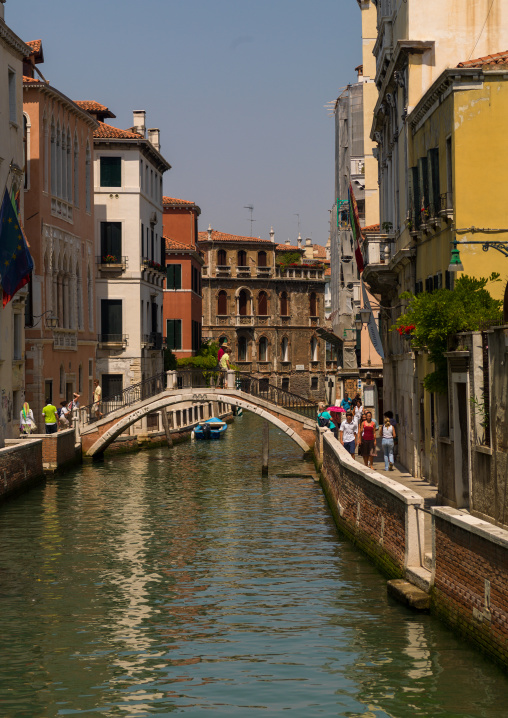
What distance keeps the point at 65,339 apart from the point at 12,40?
1070 cm

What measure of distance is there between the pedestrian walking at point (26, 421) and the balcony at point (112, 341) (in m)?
12.3

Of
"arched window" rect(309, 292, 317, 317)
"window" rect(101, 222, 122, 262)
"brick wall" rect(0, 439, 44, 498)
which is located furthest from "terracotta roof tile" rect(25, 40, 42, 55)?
"arched window" rect(309, 292, 317, 317)

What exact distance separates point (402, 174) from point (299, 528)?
8182mm

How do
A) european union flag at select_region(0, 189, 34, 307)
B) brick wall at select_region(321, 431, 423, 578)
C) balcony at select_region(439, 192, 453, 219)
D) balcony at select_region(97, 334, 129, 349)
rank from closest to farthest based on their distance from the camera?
brick wall at select_region(321, 431, 423, 578), balcony at select_region(439, 192, 453, 219), european union flag at select_region(0, 189, 34, 307), balcony at select_region(97, 334, 129, 349)

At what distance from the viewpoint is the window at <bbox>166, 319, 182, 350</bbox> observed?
60125 mm

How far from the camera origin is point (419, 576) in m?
14.1

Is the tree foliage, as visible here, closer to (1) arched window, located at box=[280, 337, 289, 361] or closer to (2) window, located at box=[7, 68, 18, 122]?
(2) window, located at box=[7, 68, 18, 122]

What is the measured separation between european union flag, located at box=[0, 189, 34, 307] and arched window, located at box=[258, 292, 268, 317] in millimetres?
54978

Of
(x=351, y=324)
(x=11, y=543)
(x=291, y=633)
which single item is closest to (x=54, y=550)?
(x=11, y=543)

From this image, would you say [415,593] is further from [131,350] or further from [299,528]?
[131,350]

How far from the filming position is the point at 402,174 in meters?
26.1

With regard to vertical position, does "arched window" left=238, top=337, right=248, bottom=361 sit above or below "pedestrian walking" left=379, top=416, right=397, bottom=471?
above

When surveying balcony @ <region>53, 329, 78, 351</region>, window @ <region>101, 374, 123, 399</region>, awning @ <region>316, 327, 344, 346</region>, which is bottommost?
window @ <region>101, 374, 123, 399</region>

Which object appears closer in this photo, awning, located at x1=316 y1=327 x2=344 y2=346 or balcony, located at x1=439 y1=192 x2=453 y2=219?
balcony, located at x1=439 y1=192 x2=453 y2=219
